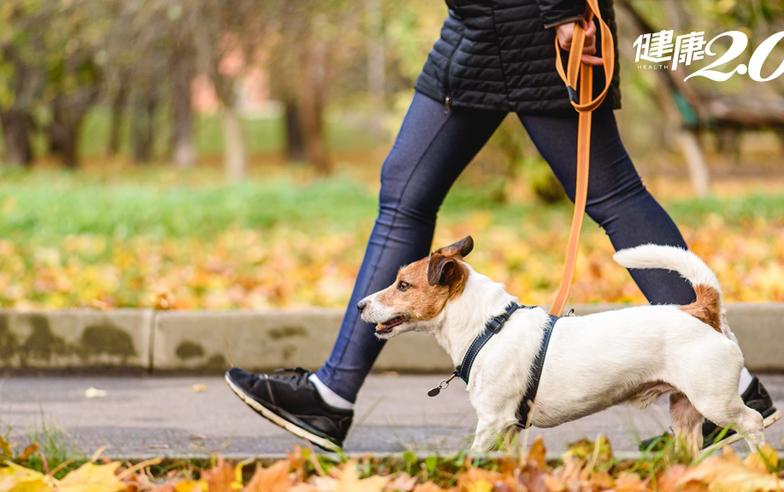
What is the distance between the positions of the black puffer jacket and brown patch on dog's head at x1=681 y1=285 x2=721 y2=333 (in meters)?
0.72

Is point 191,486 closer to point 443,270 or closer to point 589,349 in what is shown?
point 443,270

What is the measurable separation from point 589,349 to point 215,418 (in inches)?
76.2

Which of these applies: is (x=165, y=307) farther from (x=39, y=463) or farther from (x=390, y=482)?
(x=390, y=482)

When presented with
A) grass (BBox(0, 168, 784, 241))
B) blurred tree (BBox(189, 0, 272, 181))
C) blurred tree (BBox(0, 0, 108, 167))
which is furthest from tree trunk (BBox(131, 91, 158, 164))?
grass (BBox(0, 168, 784, 241))

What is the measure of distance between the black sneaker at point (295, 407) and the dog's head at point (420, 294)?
1.67 ft

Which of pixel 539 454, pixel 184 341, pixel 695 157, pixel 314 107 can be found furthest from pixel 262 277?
pixel 314 107

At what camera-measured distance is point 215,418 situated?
455 centimetres

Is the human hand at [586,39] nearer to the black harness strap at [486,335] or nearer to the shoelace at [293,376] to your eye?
the black harness strap at [486,335]

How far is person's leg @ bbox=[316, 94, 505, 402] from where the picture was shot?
3.71 metres

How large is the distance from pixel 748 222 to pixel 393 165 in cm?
700

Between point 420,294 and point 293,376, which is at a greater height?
point 420,294

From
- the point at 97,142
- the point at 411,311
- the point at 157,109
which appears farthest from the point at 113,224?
the point at 97,142

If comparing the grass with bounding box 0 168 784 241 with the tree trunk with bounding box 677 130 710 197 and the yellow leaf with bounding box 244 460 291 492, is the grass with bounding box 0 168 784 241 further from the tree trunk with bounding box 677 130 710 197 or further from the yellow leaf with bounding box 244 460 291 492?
the yellow leaf with bounding box 244 460 291 492

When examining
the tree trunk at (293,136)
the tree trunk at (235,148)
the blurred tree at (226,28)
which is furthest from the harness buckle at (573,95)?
the tree trunk at (293,136)
